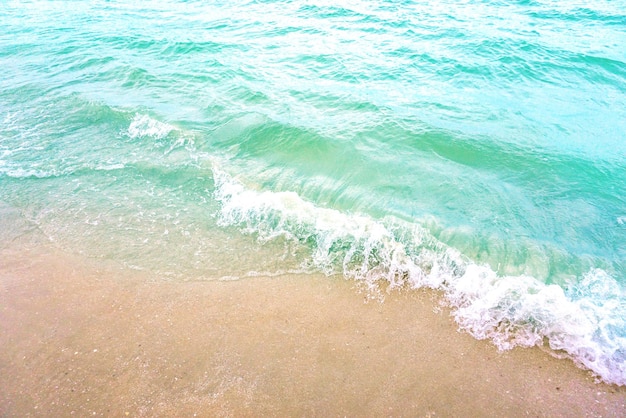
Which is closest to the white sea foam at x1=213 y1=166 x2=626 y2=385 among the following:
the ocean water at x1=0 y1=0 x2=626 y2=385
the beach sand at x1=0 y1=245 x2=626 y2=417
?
the ocean water at x1=0 y1=0 x2=626 y2=385

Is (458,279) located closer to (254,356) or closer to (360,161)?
(254,356)

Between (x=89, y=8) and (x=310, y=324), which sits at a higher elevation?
(x=89, y=8)

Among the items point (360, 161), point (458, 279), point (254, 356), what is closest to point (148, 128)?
point (360, 161)

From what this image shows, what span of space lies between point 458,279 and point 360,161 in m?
3.64

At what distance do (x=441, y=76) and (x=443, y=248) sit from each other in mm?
7186

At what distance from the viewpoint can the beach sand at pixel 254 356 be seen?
415 centimetres

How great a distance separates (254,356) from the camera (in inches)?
182

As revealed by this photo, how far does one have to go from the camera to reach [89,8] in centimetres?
1989

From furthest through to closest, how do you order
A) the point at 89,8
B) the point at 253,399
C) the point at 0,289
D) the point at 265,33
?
the point at 89,8 → the point at 265,33 → the point at 0,289 → the point at 253,399

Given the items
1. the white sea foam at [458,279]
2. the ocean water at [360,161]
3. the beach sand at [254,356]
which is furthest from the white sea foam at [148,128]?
the beach sand at [254,356]

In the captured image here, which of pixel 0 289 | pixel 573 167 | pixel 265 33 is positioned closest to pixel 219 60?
pixel 265 33

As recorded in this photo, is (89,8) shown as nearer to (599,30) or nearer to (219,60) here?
(219,60)

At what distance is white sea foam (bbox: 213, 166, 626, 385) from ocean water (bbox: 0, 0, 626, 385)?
1.1 inches

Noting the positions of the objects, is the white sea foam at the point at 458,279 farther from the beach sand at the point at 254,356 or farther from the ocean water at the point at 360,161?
the beach sand at the point at 254,356
